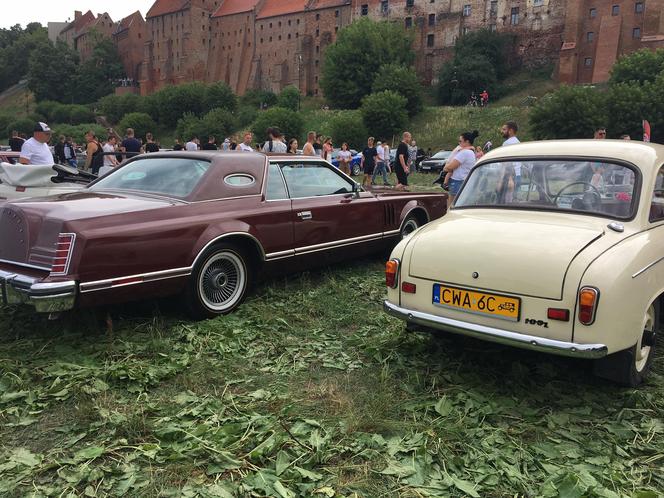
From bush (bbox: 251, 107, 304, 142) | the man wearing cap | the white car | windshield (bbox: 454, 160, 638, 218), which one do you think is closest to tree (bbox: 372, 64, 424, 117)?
bush (bbox: 251, 107, 304, 142)

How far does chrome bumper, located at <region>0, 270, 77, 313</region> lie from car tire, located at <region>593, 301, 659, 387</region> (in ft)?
12.3

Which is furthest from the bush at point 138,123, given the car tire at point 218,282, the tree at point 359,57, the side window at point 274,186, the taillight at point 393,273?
the taillight at point 393,273

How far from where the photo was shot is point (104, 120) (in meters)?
79.5

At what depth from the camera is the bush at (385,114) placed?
1885 inches

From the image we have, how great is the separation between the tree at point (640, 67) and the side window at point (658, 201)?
43.7 meters

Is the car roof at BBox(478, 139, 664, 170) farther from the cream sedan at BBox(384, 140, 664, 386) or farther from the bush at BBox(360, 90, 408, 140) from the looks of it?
the bush at BBox(360, 90, 408, 140)

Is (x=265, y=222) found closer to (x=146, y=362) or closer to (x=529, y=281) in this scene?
(x=146, y=362)

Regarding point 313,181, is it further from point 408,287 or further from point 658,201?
point 658,201

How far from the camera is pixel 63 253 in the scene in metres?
3.83

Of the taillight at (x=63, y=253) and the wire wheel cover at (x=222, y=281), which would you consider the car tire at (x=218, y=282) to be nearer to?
the wire wheel cover at (x=222, y=281)

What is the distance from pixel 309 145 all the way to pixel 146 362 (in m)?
8.69

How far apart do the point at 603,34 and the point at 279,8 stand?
4593 centimetres

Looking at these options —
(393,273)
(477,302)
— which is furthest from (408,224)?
(477,302)

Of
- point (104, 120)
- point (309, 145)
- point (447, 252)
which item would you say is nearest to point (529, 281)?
point (447, 252)
